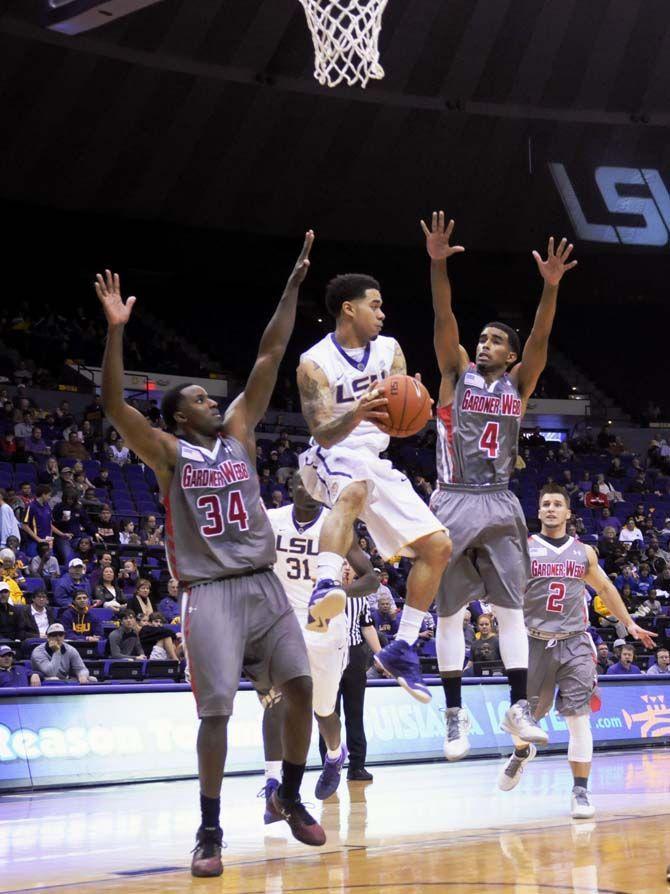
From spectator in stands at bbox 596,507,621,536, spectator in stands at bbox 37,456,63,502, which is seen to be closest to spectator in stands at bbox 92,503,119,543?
spectator in stands at bbox 37,456,63,502

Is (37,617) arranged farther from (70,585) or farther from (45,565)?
(45,565)

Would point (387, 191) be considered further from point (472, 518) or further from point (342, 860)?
point (342, 860)

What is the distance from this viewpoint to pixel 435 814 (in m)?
8.52

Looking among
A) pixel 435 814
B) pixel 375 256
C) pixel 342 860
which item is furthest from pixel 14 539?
pixel 375 256

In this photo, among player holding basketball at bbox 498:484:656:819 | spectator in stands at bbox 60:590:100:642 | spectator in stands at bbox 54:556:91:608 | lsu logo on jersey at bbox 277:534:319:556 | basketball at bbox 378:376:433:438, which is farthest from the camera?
spectator in stands at bbox 54:556:91:608

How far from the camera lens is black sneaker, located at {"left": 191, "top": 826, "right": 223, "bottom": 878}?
6.00 metres

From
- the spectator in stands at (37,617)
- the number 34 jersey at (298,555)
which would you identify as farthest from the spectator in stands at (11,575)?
the number 34 jersey at (298,555)

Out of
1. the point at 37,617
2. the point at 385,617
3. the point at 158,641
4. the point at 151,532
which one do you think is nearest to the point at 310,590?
the point at 158,641

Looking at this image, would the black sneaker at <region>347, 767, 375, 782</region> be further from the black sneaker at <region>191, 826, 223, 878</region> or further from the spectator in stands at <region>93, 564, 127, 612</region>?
the spectator in stands at <region>93, 564, 127, 612</region>

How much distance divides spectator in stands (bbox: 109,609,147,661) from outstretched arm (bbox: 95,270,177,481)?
326 inches

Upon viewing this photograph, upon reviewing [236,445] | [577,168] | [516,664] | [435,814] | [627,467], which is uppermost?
[577,168]

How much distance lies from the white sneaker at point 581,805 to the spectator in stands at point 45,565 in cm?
1017

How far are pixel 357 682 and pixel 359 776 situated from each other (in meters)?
0.88

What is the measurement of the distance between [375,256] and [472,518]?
2506 cm
